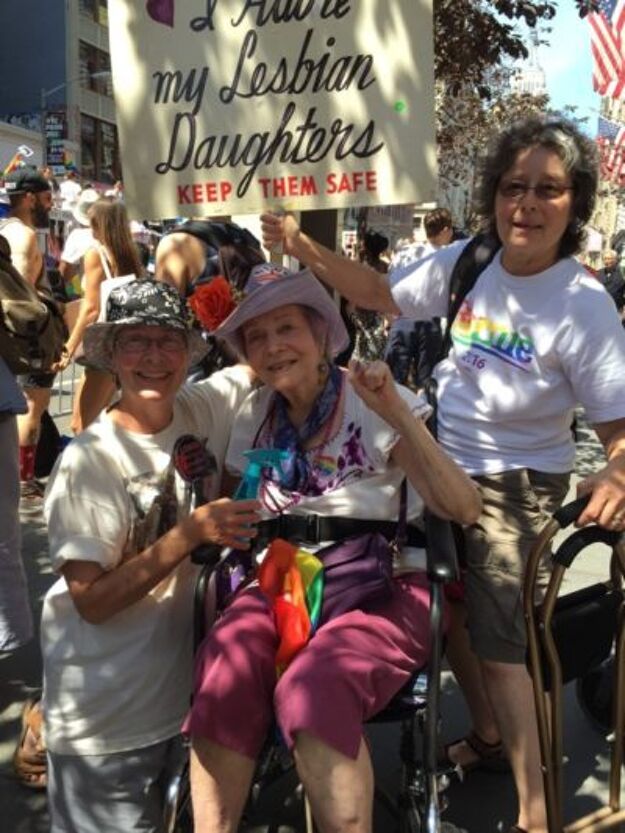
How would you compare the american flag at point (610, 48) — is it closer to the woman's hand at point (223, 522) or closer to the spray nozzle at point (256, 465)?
the spray nozzle at point (256, 465)

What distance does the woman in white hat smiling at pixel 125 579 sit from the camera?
2.04 meters

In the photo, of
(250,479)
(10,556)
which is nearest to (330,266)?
(250,479)

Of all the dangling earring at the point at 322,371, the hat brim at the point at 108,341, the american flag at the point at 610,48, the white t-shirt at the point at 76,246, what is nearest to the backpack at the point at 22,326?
the hat brim at the point at 108,341

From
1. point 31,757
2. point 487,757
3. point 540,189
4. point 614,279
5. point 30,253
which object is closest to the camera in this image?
point 540,189

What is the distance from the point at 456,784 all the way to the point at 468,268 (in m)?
1.60

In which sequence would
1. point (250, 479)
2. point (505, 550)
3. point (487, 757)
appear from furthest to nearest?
point (487, 757) < point (505, 550) < point (250, 479)

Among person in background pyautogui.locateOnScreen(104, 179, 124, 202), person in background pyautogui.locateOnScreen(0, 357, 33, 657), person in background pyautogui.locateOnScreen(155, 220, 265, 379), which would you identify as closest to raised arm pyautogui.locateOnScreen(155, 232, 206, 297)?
person in background pyautogui.locateOnScreen(155, 220, 265, 379)

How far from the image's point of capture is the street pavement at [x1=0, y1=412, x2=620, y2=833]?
2660 millimetres

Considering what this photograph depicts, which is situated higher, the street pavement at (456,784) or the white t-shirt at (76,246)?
the white t-shirt at (76,246)

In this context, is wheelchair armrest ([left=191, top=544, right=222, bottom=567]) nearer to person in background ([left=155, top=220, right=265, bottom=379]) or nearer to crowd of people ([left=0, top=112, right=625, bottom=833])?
crowd of people ([left=0, top=112, right=625, bottom=833])

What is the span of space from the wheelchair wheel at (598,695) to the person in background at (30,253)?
2.58 meters

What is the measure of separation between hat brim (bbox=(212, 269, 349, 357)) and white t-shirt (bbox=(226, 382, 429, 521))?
26 centimetres

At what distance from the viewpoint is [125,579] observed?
6.66ft

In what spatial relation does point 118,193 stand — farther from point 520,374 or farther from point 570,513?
point 570,513
